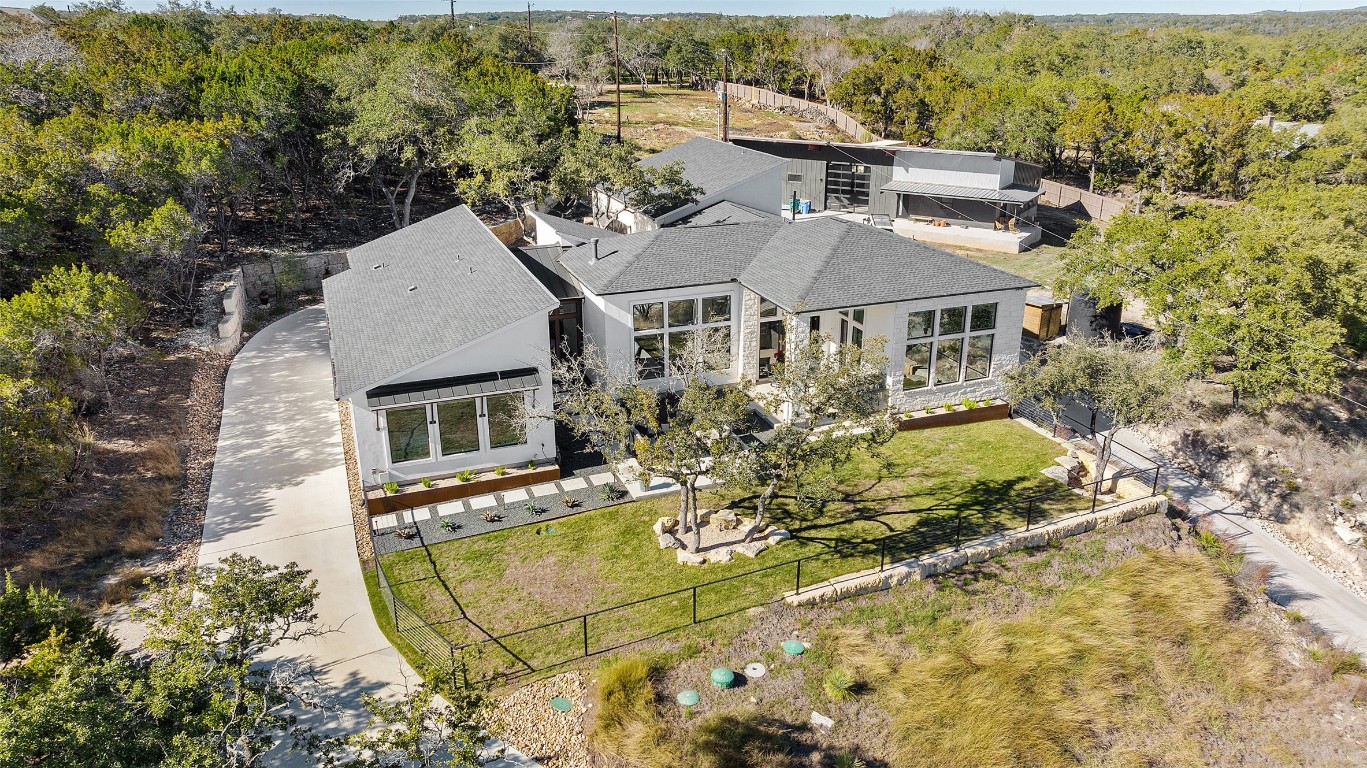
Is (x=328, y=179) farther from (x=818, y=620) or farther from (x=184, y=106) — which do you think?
(x=818, y=620)

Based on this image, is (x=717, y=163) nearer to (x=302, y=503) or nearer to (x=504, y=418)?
(x=504, y=418)

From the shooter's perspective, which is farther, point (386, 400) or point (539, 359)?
point (539, 359)

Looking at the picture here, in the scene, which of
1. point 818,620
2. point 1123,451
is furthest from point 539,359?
point 1123,451

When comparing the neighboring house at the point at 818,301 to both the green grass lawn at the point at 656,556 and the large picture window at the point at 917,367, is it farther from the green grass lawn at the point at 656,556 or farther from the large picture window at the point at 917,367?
the green grass lawn at the point at 656,556

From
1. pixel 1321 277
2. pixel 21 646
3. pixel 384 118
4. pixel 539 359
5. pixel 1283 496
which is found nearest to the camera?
pixel 21 646

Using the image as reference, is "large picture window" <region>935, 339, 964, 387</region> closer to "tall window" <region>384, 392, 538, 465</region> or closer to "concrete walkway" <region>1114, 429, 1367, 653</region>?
"concrete walkway" <region>1114, 429, 1367, 653</region>

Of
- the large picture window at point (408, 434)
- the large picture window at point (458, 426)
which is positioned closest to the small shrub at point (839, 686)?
the large picture window at point (458, 426)

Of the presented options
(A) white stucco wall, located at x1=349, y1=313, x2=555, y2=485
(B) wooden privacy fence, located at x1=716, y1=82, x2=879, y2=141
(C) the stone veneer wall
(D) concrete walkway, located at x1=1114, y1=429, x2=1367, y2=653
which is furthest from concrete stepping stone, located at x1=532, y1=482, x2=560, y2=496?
(B) wooden privacy fence, located at x1=716, y1=82, x2=879, y2=141
